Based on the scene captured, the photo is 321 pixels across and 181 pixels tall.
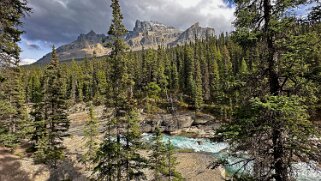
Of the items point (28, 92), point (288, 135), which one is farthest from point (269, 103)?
point (28, 92)

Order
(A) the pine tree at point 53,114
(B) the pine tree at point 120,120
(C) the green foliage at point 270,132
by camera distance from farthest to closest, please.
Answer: (A) the pine tree at point 53,114 → (B) the pine tree at point 120,120 → (C) the green foliage at point 270,132

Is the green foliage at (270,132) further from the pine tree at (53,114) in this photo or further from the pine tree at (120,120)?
the pine tree at (53,114)

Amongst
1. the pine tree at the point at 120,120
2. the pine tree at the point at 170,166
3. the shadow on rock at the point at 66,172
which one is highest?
the pine tree at the point at 120,120

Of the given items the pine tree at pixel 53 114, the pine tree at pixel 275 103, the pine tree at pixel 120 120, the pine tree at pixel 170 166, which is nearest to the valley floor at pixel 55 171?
the pine tree at pixel 53 114

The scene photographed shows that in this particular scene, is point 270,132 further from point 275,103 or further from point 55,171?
point 55,171

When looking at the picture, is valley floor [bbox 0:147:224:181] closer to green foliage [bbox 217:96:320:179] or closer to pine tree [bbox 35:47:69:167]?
pine tree [bbox 35:47:69:167]

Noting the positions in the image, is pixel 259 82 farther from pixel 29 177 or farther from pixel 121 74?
pixel 29 177

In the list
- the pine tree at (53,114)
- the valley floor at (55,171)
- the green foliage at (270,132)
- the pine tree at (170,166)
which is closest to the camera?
the green foliage at (270,132)

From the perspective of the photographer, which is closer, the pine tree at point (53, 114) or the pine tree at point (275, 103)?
the pine tree at point (275, 103)

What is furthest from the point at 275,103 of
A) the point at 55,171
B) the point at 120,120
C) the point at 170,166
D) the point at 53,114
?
the point at 55,171

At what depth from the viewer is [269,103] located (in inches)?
299

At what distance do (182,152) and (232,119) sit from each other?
110 ft

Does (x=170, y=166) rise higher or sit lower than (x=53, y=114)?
lower

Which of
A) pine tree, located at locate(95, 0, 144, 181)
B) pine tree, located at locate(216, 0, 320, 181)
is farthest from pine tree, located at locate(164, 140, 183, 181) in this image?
pine tree, located at locate(216, 0, 320, 181)
